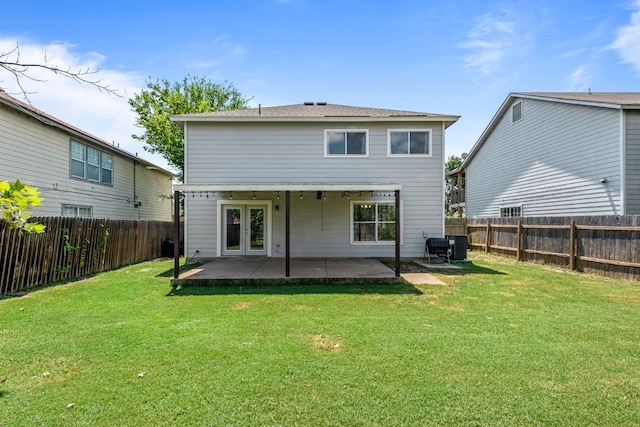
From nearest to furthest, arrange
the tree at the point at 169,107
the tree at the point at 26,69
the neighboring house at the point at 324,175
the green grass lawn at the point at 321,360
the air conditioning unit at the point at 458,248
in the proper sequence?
the tree at the point at 26,69
the green grass lawn at the point at 321,360
the neighboring house at the point at 324,175
the air conditioning unit at the point at 458,248
the tree at the point at 169,107

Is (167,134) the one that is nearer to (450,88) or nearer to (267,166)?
(267,166)

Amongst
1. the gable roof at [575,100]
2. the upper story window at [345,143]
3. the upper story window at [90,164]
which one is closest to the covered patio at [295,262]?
the upper story window at [345,143]

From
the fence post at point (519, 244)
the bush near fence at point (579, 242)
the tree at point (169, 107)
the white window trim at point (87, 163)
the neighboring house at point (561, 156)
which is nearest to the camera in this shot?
the bush near fence at point (579, 242)

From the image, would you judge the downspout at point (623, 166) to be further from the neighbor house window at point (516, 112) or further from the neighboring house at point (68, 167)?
the neighboring house at point (68, 167)

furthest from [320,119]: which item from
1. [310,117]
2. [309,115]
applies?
[309,115]

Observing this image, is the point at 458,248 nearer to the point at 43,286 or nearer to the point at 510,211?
the point at 510,211

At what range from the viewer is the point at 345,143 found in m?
11.2

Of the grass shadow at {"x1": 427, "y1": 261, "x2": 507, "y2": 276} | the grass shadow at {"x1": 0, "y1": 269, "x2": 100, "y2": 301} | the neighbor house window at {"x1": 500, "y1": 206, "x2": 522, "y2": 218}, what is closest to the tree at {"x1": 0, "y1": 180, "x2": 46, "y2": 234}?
the grass shadow at {"x1": 0, "y1": 269, "x2": 100, "y2": 301}

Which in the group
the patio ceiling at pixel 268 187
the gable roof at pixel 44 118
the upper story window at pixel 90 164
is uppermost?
the gable roof at pixel 44 118

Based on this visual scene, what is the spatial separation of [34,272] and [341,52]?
10.9 metres

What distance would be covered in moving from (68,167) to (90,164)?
131 centimetres

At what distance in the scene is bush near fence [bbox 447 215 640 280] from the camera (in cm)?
808

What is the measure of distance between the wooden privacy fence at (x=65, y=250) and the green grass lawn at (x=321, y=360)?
114cm

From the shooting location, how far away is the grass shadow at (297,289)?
696 cm
